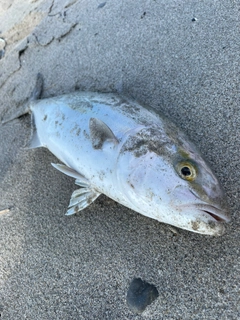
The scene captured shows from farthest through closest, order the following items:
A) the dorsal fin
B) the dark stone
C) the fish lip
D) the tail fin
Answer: the tail fin, the dorsal fin, the dark stone, the fish lip

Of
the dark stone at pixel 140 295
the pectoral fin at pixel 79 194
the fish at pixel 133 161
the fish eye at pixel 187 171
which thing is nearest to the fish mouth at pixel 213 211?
the fish at pixel 133 161

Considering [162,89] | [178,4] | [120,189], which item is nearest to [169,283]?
[120,189]

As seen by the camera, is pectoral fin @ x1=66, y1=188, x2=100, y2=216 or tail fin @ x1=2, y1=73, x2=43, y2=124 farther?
tail fin @ x1=2, y1=73, x2=43, y2=124

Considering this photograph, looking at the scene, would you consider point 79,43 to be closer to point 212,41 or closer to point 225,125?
point 212,41

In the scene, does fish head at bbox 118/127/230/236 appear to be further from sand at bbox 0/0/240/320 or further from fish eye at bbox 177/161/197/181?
sand at bbox 0/0/240/320

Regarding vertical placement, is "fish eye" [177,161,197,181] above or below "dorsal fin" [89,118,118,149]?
below

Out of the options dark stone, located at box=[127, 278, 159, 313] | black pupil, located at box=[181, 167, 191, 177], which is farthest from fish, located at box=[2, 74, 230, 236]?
dark stone, located at box=[127, 278, 159, 313]
